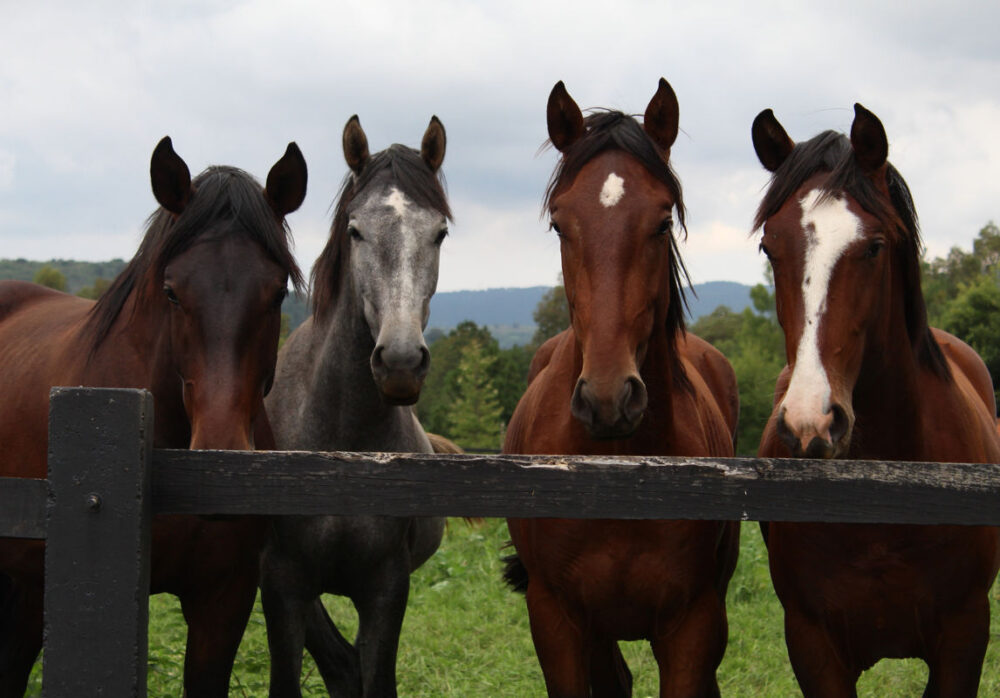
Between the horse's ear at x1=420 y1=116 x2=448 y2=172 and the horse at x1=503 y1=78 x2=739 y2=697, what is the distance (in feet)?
3.41

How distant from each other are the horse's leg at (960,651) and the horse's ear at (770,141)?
168 cm

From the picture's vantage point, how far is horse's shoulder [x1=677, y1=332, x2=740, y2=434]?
4805mm

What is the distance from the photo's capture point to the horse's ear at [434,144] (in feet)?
14.7

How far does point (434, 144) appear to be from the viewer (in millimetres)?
4492

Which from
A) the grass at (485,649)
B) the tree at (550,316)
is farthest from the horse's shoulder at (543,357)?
the tree at (550,316)

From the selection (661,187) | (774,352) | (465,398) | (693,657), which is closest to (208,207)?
(661,187)

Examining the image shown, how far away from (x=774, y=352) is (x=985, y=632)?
176ft

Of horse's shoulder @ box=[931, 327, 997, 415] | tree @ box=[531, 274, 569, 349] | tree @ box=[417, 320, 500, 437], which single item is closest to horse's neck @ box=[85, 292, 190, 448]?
horse's shoulder @ box=[931, 327, 997, 415]

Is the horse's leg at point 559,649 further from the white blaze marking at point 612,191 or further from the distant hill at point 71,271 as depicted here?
the distant hill at point 71,271

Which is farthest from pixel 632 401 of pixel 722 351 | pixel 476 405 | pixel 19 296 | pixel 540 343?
pixel 722 351

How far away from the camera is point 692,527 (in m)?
3.27

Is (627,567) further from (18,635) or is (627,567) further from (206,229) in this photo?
(18,635)

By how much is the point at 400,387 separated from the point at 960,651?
2080 millimetres

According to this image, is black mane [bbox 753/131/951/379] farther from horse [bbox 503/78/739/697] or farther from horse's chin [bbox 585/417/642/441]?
horse's chin [bbox 585/417/642/441]
